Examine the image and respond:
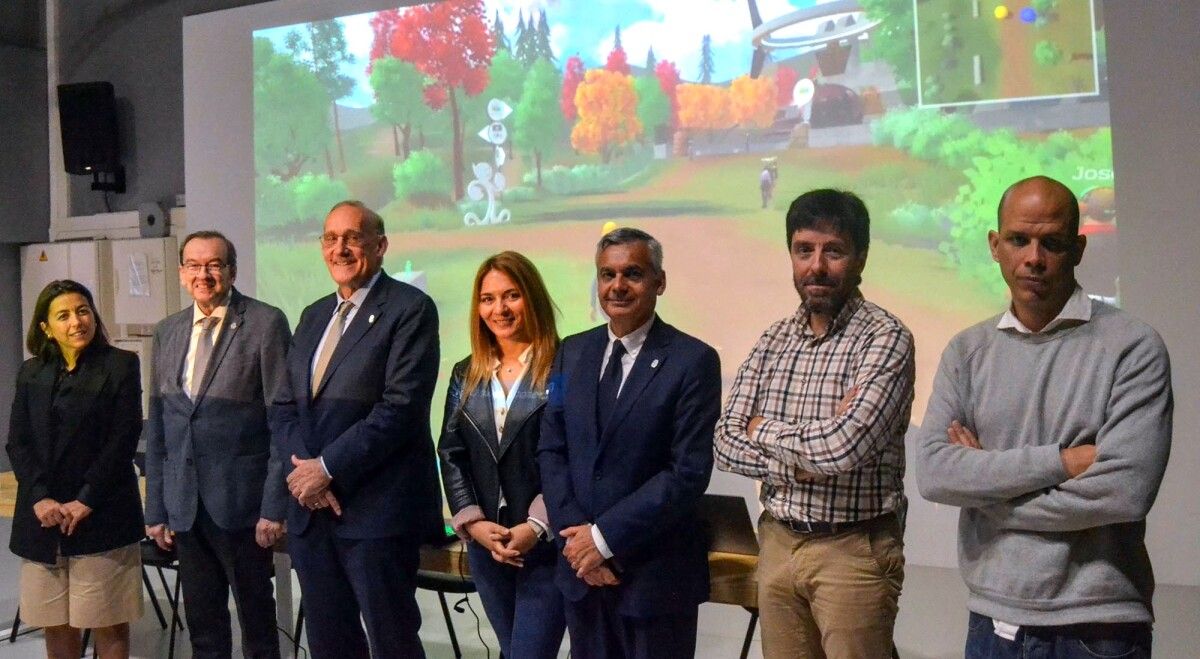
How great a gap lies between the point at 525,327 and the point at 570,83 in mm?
3146

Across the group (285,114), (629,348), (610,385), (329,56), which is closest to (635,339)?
(629,348)

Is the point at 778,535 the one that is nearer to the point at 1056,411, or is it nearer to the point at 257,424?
the point at 1056,411

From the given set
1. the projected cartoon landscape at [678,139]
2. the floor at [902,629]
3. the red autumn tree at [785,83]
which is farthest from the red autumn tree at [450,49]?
the floor at [902,629]

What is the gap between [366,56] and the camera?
6.18 meters

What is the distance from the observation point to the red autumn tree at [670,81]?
5.42 meters

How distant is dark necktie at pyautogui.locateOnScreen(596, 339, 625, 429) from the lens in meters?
2.54

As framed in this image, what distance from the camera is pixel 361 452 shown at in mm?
2893

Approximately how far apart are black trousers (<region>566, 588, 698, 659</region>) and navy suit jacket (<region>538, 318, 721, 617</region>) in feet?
0.09

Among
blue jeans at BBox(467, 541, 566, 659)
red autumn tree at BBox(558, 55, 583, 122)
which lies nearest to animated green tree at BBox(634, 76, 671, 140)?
red autumn tree at BBox(558, 55, 583, 122)

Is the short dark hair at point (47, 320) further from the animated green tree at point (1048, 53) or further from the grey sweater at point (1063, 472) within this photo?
the animated green tree at point (1048, 53)

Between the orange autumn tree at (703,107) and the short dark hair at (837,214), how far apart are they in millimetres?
3100

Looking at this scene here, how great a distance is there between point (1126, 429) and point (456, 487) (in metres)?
1.59

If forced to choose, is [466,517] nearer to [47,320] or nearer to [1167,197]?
[47,320]

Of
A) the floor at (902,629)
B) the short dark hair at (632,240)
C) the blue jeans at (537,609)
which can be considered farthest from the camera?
the floor at (902,629)
